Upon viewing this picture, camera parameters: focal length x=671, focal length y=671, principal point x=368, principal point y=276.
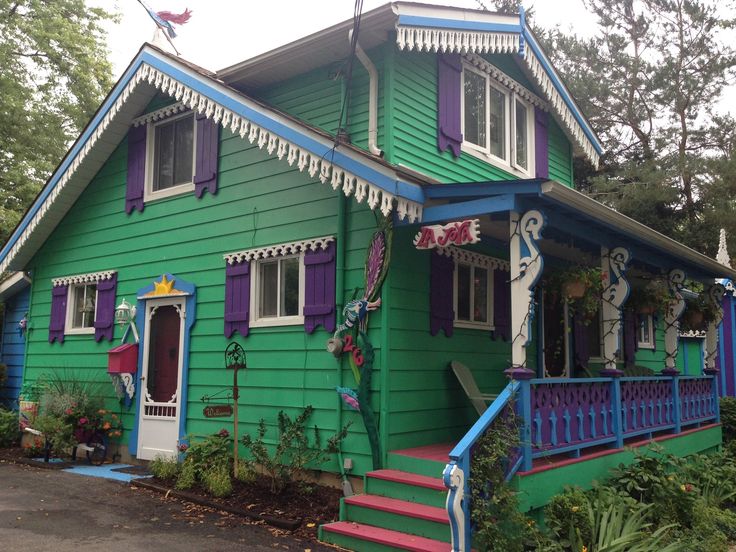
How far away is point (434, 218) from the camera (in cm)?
669

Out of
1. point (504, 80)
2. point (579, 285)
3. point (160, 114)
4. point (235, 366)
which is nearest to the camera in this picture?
point (579, 285)

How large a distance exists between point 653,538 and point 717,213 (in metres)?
17.8

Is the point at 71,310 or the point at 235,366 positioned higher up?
the point at 71,310

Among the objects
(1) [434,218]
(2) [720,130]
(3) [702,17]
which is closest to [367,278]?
(1) [434,218]

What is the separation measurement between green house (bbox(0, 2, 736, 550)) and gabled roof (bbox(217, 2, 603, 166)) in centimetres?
3

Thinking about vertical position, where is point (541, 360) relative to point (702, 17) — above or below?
below

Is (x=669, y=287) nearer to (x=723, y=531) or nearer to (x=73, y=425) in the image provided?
(x=723, y=531)

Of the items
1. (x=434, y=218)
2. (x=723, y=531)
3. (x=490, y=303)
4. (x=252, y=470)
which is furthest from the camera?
(x=490, y=303)

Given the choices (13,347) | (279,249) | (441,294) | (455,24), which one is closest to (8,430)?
(13,347)

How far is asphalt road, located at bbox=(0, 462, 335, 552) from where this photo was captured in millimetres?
6078

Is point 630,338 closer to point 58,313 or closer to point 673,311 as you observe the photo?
point 673,311

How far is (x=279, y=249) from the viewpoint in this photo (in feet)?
27.6

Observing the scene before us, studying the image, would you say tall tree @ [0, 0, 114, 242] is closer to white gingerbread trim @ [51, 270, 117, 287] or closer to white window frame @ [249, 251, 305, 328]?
white gingerbread trim @ [51, 270, 117, 287]

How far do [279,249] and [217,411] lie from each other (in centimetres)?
210
